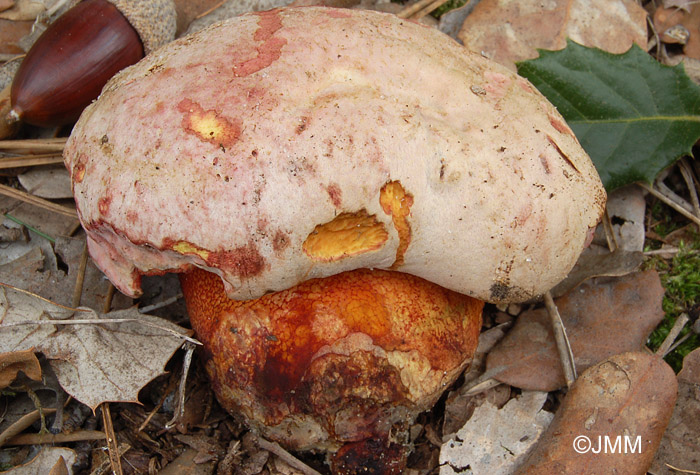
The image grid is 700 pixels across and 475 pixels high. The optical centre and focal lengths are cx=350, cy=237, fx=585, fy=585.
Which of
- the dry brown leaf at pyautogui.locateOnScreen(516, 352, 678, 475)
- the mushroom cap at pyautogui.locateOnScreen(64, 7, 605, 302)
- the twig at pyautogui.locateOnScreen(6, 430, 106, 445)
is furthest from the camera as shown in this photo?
the twig at pyautogui.locateOnScreen(6, 430, 106, 445)

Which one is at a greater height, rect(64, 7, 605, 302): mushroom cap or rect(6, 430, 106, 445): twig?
rect(64, 7, 605, 302): mushroom cap

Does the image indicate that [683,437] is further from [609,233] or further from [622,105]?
[622,105]

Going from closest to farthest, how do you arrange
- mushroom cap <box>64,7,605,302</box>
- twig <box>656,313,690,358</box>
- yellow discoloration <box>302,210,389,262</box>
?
1. mushroom cap <box>64,7,605,302</box>
2. yellow discoloration <box>302,210,389,262</box>
3. twig <box>656,313,690,358</box>

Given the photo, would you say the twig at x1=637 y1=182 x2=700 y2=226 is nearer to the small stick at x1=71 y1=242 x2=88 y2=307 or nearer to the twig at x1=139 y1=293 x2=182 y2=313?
the twig at x1=139 y1=293 x2=182 y2=313

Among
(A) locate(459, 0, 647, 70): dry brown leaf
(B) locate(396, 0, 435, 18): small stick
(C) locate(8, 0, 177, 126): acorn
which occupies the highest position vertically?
(C) locate(8, 0, 177, 126): acorn

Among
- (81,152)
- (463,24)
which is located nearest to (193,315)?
(81,152)

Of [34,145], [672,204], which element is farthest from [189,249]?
[672,204]

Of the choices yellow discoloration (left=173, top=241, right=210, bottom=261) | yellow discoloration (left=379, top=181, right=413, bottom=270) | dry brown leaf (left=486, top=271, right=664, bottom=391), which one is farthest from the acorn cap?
dry brown leaf (left=486, top=271, right=664, bottom=391)
